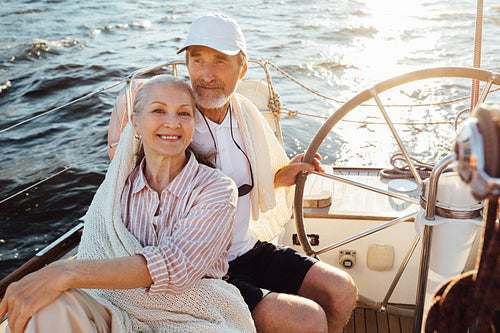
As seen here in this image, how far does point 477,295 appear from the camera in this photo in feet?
2.00

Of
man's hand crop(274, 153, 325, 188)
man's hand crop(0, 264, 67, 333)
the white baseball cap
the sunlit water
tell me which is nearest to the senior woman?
man's hand crop(0, 264, 67, 333)

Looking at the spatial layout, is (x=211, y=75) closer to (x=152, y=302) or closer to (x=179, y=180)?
(x=179, y=180)

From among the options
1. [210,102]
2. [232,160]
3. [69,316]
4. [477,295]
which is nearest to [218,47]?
[210,102]

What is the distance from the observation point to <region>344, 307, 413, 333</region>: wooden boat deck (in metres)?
2.10

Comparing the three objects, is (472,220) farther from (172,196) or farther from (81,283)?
(81,283)

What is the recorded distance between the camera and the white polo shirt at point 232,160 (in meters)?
1.71

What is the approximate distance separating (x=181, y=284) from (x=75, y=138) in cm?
486

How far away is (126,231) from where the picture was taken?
1407 mm

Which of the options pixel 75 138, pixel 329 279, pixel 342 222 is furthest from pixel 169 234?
pixel 75 138

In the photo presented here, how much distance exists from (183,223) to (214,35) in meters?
0.68

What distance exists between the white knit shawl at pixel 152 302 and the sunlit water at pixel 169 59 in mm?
1730

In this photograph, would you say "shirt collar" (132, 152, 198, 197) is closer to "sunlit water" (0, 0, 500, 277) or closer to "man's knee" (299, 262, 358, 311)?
"man's knee" (299, 262, 358, 311)

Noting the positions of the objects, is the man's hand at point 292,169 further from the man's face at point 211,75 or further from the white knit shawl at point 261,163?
the man's face at point 211,75

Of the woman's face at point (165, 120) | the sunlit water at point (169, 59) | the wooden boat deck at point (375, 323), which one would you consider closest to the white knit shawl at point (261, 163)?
the woman's face at point (165, 120)
